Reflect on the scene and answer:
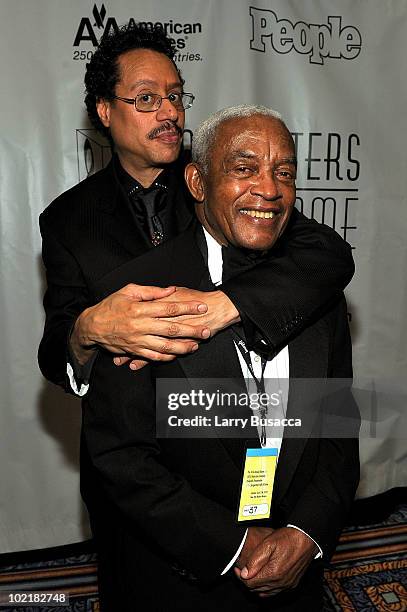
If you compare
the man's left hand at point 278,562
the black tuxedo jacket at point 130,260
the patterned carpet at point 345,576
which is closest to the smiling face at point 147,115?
the black tuxedo jacket at point 130,260

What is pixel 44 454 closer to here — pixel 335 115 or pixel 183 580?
pixel 183 580

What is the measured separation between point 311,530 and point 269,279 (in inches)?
22.2

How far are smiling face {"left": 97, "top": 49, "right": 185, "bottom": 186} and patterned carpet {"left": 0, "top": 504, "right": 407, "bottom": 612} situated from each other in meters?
1.85

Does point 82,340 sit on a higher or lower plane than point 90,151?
lower

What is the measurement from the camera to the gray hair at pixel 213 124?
1.36 m

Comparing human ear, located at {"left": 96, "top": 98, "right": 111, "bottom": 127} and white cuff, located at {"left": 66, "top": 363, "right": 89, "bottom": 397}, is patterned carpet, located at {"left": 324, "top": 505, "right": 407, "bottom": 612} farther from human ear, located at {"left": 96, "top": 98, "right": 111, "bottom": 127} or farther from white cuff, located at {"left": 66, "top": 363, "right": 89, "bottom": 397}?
human ear, located at {"left": 96, "top": 98, "right": 111, "bottom": 127}

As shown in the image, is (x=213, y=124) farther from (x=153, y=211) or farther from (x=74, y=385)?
(x=74, y=385)

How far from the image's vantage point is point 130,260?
1.55 meters

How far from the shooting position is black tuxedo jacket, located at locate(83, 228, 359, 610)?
1.32 m

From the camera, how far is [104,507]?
5.58 ft

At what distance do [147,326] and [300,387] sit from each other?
0.40 m

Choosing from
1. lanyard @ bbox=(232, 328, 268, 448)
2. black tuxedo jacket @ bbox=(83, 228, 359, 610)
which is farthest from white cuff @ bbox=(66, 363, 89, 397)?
lanyard @ bbox=(232, 328, 268, 448)

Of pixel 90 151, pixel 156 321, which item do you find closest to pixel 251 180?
pixel 156 321

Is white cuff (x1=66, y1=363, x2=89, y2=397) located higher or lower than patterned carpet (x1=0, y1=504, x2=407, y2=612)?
higher
